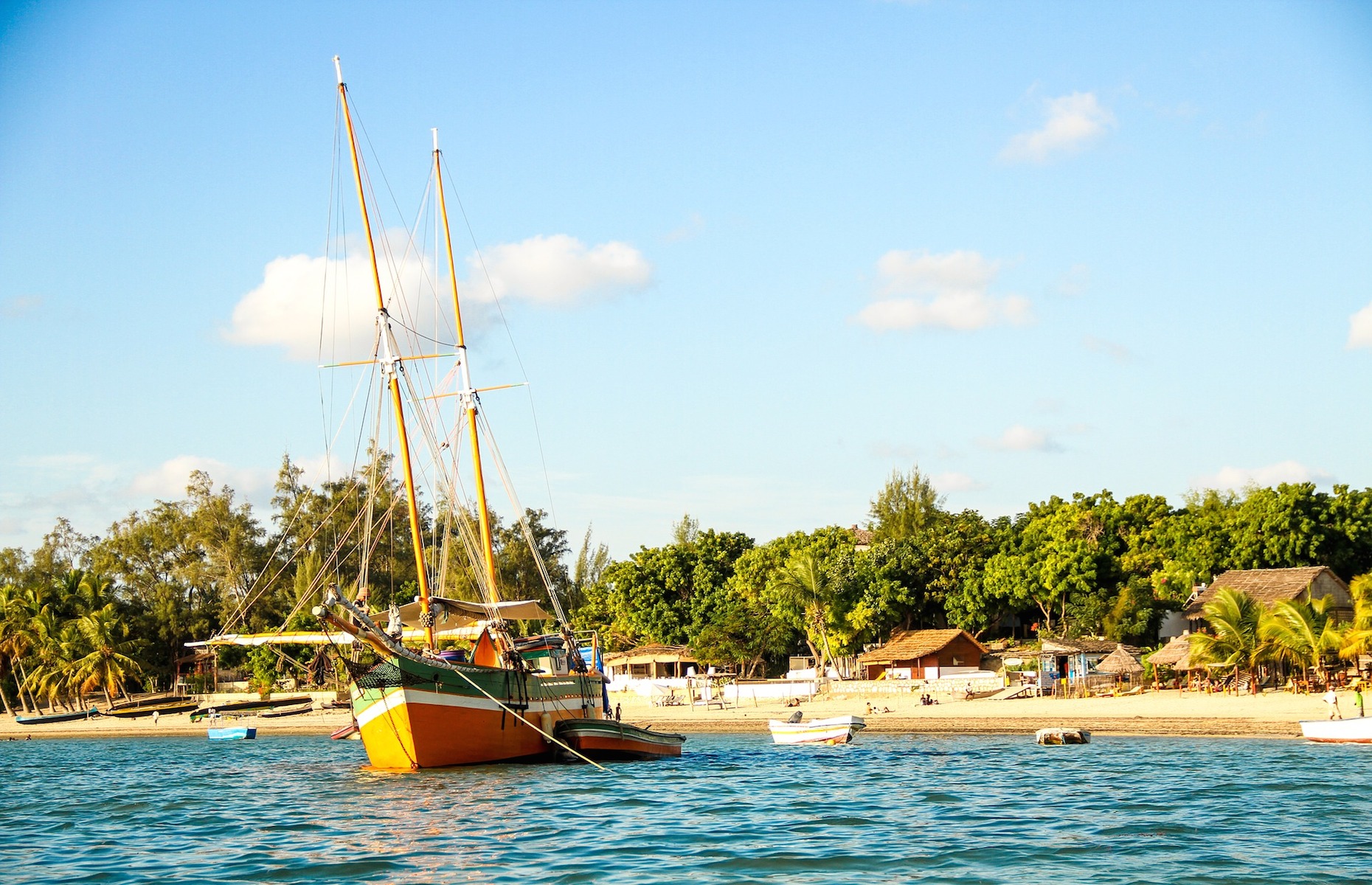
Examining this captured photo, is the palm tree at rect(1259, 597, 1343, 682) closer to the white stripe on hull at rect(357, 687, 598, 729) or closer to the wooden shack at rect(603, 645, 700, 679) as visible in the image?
the white stripe on hull at rect(357, 687, 598, 729)

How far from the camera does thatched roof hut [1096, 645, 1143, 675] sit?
5634cm

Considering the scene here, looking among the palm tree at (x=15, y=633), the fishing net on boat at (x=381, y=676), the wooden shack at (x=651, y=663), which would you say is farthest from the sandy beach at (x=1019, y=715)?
the fishing net on boat at (x=381, y=676)

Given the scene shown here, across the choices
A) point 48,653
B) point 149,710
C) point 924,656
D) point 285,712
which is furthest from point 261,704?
point 924,656

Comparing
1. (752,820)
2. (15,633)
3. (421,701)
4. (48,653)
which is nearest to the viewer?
(752,820)

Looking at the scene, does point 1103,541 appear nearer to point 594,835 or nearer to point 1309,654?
point 1309,654

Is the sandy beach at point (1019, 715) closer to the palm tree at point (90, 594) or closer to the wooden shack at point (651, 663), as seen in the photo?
the wooden shack at point (651, 663)

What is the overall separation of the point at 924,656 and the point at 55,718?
54.9 meters

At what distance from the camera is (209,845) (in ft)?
79.8

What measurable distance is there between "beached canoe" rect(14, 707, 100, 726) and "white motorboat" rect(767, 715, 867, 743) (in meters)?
54.4

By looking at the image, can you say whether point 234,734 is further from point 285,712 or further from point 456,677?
point 456,677

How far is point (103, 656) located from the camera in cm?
8162

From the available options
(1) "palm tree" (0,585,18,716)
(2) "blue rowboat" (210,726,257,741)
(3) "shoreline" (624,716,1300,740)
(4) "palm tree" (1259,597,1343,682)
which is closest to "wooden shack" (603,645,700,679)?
(3) "shoreline" (624,716,1300,740)

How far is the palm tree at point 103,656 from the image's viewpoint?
80.5 meters

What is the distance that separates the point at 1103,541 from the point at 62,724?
65.1 m
